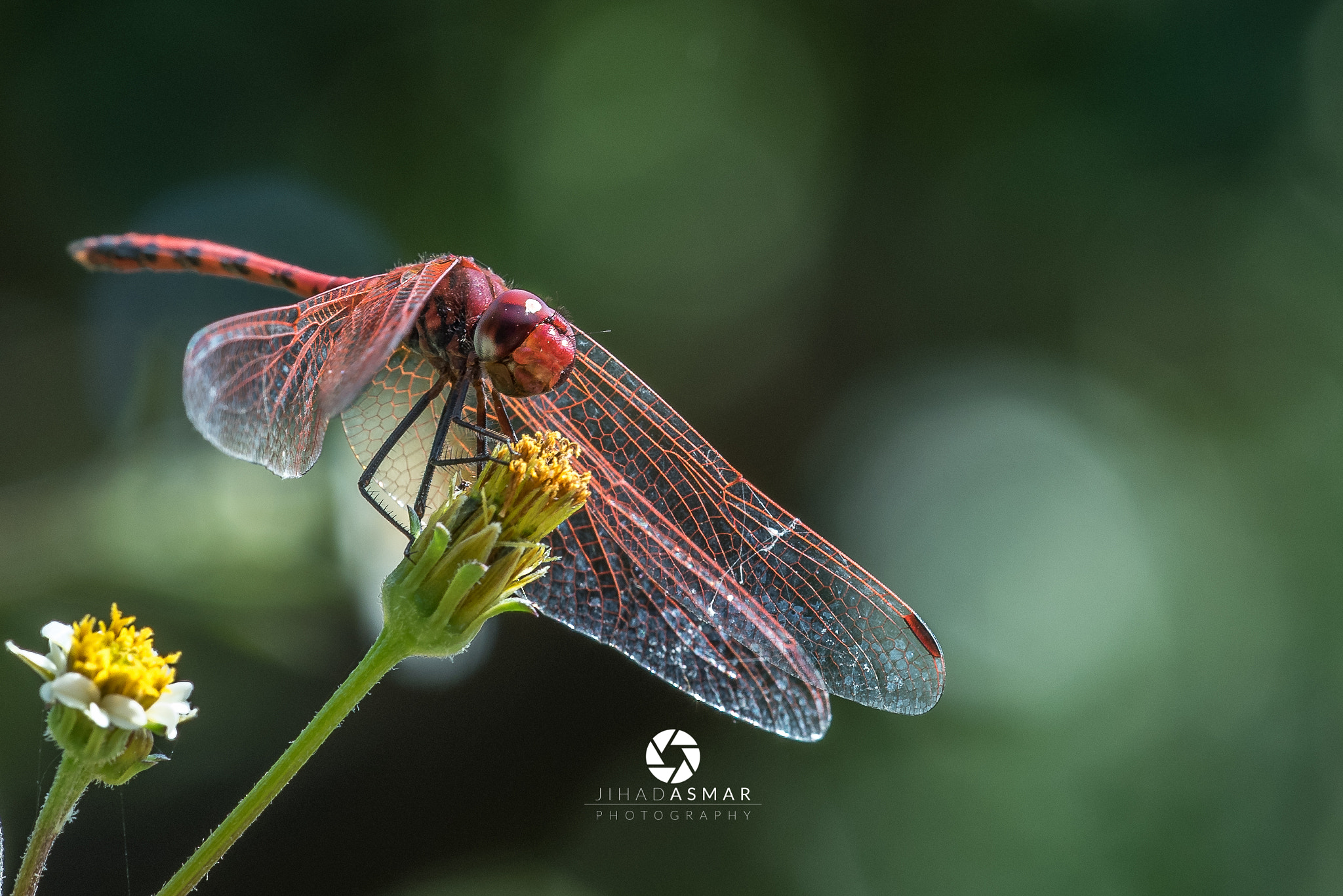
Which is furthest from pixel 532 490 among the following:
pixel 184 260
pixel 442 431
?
pixel 184 260

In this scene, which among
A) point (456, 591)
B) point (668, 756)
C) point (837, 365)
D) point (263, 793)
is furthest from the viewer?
point (837, 365)

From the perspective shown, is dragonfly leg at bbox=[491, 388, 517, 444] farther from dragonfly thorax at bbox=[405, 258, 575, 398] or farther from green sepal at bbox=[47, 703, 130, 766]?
green sepal at bbox=[47, 703, 130, 766]

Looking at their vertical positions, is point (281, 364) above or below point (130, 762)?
above

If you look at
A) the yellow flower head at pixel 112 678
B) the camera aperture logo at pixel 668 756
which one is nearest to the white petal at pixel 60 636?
the yellow flower head at pixel 112 678

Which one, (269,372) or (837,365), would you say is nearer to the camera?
(269,372)

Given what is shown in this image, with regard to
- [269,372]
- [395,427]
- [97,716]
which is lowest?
[97,716]

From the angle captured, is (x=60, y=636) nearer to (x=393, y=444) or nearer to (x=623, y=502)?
(x=393, y=444)

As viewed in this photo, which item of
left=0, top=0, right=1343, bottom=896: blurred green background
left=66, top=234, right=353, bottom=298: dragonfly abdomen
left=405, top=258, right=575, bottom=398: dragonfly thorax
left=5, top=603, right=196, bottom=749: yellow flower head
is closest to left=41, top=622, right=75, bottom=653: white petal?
left=5, top=603, right=196, bottom=749: yellow flower head

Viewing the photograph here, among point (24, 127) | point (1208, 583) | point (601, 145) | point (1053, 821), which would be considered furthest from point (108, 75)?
point (1208, 583)
